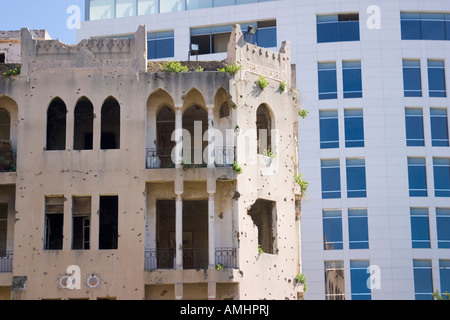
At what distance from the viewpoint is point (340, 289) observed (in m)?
54.8

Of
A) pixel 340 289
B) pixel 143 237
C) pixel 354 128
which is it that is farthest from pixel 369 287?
pixel 143 237

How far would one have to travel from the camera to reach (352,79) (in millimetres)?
58156

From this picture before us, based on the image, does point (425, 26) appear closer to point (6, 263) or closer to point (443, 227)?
point (443, 227)

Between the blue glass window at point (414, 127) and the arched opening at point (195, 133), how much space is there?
1987 cm

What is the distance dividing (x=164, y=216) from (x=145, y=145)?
424 centimetres

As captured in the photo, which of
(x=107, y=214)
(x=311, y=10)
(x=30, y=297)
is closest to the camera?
(x=30, y=297)

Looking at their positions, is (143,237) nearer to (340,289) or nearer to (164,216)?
(164,216)

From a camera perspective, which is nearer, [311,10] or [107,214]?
[107,214]

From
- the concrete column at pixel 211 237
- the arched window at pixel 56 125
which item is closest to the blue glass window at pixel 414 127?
the concrete column at pixel 211 237

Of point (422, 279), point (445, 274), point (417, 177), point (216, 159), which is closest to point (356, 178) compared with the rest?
point (417, 177)

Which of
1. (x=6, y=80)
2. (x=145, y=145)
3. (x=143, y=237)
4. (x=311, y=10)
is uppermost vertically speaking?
(x=311, y=10)

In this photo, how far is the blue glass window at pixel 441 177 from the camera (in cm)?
5606

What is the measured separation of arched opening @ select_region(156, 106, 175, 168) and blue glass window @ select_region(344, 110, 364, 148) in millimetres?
18714

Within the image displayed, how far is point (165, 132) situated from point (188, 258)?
570cm
